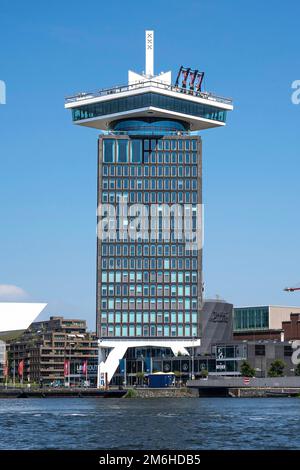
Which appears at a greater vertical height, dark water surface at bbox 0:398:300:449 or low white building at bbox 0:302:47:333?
low white building at bbox 0:302:47:333

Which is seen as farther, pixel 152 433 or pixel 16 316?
pixel 152 433

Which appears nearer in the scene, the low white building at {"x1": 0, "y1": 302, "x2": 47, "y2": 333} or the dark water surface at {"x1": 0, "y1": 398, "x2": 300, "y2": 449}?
the low white building at {"x1": 0, "y1": 302, "x2": 47, "y2": 333}

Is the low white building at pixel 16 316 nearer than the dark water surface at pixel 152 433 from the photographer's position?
Yes

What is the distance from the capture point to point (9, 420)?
96.7m

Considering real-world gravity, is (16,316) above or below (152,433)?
above

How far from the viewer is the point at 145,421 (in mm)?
94312

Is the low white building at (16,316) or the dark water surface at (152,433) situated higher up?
the low white building at (16,316)
